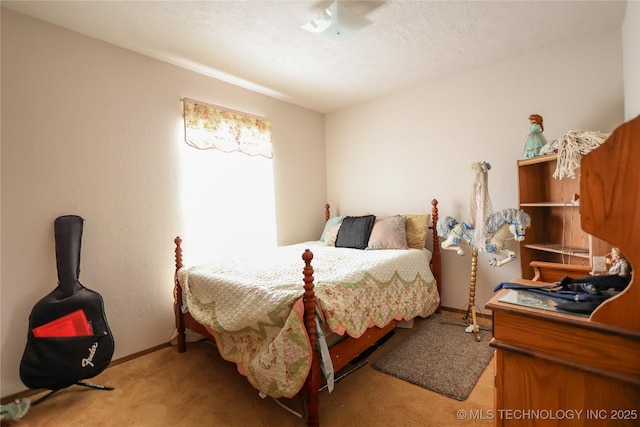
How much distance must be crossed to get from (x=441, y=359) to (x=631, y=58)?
7.56 feet

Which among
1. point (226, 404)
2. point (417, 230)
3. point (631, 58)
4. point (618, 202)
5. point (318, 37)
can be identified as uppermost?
point (318, 37)

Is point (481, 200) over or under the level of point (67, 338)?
over

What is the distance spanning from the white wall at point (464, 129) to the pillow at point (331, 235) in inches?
20.9

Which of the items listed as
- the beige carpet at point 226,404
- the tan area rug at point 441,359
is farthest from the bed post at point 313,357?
the tan area rug at point 441,359

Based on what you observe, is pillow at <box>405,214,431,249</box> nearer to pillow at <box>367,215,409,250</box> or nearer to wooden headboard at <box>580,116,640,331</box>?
pillow at <box>367,215,409,250</box>

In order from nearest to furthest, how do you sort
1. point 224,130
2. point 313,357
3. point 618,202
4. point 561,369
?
point 618,202 < point 561,369 < point 313,357 < point 224,130

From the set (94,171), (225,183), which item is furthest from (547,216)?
(94,171)

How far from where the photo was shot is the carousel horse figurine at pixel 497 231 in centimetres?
210

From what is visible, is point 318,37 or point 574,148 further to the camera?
point 318,37

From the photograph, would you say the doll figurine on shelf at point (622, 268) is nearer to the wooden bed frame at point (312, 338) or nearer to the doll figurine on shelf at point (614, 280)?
the doll figurine on shelf at point (614, 280)

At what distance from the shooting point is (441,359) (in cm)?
210

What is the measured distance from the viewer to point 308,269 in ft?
5.02

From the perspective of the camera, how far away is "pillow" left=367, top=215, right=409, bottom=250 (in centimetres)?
283

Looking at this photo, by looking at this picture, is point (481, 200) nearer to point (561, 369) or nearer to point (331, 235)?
point (331, 235)
